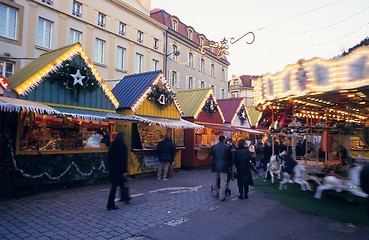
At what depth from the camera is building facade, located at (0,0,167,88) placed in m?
17.2

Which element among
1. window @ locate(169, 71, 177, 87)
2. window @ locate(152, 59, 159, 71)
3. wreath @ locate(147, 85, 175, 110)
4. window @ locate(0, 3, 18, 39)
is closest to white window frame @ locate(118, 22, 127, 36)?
window @ locate(152, 59, 159, 71)

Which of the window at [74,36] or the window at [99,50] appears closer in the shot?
the window at [74,36]

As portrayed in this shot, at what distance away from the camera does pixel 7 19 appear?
16828 millimetres

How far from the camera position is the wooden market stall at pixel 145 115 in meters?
12.1

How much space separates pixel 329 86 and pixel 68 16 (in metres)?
19.1

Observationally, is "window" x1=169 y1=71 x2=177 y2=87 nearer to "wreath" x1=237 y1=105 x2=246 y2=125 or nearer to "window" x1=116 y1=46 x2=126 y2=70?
"window" x1=116 y1=46 x2=126 y2=70

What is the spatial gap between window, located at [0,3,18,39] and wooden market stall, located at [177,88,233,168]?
10821 millimetres

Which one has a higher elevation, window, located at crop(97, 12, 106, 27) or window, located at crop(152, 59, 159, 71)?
A: window, located at crop(97, 12, 106, 27)

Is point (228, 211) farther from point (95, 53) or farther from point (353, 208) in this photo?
point (95, 53)

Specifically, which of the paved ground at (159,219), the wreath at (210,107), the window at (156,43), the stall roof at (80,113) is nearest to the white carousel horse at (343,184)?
the paved ground at (159,219)

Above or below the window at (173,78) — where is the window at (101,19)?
above

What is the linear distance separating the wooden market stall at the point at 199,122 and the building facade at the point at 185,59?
11.3 m

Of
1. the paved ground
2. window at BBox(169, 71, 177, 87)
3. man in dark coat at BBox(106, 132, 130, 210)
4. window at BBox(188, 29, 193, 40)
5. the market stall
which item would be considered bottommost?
the paved ground

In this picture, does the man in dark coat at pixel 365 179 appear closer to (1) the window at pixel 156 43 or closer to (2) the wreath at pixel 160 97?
(2) the wreath at pixel 160 97
